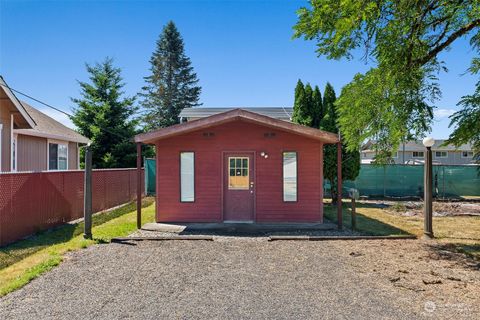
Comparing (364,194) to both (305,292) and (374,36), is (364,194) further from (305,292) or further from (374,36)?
(305,292)

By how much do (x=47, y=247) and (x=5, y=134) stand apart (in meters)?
5.45

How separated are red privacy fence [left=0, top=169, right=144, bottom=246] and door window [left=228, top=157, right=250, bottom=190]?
15.4ft

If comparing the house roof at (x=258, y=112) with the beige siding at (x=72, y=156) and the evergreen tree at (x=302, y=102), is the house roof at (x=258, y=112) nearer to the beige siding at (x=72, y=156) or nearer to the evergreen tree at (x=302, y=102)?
the evergreen tree at (x=302, y=102)

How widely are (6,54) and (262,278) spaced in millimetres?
11651

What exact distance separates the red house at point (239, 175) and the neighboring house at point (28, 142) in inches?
182

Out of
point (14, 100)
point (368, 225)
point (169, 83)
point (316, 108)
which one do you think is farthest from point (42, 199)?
point (169, 83)

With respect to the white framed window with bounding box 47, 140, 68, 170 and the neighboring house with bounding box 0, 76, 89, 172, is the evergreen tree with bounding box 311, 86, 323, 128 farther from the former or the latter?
the white framed window with bounding box 47, 140, 68, 170

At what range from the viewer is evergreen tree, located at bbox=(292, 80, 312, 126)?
546 inches

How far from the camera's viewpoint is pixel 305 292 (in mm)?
4211

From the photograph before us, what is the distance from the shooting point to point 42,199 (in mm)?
8086

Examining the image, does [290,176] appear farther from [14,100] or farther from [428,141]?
[14,100]

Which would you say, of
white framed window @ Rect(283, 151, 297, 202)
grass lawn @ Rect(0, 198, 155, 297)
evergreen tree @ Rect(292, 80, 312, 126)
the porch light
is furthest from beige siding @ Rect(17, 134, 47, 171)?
the porch light

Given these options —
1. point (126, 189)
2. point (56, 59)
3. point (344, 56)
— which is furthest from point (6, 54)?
point (344, 56)

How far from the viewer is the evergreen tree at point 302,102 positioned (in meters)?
13.9
